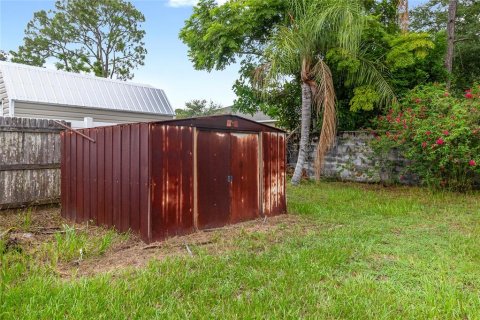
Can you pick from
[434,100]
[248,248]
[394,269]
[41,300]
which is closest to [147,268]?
[41,300]

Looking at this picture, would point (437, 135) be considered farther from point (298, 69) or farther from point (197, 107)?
point (197, 107)

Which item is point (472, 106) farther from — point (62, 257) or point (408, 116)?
point (62, 257)

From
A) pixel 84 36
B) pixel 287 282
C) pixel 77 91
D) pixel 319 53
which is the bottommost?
pixel 287 282

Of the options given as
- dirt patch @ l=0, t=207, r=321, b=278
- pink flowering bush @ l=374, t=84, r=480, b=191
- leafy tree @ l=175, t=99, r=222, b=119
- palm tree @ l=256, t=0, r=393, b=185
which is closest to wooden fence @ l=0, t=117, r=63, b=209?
dirt patch @ l=0, t=207, r=321, b=278

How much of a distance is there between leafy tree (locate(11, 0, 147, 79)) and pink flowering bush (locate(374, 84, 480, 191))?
16764 millimetres

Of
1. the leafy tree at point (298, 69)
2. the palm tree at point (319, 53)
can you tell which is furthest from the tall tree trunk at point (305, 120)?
the leafy tree at point (298, 69)

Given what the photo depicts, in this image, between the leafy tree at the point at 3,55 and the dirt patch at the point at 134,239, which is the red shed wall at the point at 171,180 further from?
the leafy tree at the point at 3,55

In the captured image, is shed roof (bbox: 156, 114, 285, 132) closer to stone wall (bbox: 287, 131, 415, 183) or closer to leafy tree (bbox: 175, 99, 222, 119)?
stone wall (bbox: 287, 131, 415, 183)

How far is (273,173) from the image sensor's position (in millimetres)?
5984

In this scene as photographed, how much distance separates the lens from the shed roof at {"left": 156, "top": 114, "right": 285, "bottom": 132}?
4646 millimetres

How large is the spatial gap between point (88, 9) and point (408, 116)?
18081 mm

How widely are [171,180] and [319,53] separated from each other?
6112 millimetres

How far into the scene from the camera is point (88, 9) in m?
19.2

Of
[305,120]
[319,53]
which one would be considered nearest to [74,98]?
[305,120]
